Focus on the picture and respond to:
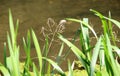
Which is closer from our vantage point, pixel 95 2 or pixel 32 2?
pixel 95 2

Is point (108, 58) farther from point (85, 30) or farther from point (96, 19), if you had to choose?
point (96, 19)

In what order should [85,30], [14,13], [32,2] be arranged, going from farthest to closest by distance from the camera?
[32,2] → [14,13] → [85,30]

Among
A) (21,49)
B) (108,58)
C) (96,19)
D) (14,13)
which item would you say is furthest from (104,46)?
(14,13)

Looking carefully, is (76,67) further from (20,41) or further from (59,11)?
(59,11)

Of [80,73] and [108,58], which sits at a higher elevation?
[108,58]

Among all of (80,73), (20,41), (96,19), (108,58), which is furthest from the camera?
(96,19)

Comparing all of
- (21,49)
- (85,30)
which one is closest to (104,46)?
(85,30)

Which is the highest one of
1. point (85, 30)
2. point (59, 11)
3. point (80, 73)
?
point (59, 11)
